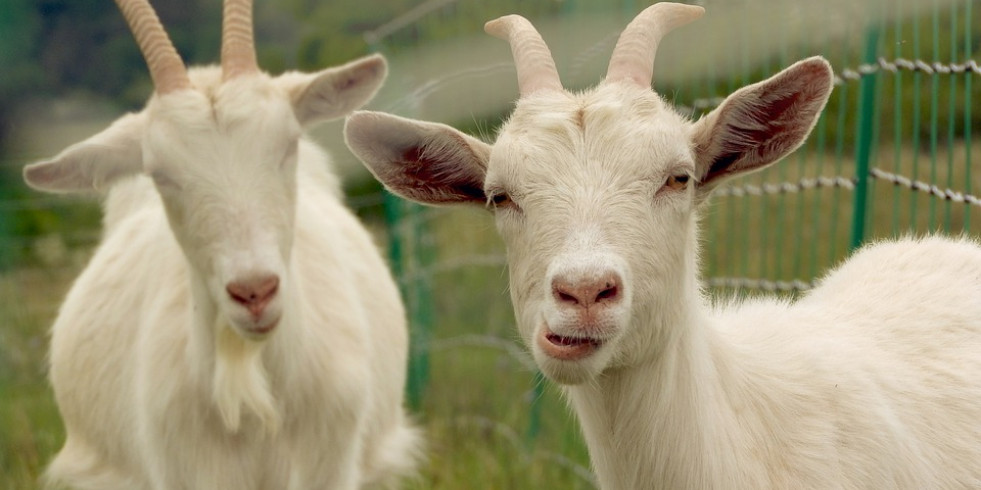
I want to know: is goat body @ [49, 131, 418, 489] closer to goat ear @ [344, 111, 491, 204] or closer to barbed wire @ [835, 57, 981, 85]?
goat ear @ [344, 111, 491, 204]

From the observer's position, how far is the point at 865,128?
450cm

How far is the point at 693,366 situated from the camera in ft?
10.6

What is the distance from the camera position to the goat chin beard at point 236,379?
466 centimetres

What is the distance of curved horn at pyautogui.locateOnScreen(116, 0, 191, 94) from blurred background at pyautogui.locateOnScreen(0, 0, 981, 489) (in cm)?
118

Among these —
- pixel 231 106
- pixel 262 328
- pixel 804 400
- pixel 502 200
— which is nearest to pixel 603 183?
pixel 502 200

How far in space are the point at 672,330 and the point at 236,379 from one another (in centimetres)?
209

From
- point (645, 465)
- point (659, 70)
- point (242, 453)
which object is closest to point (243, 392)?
point (242, 453)

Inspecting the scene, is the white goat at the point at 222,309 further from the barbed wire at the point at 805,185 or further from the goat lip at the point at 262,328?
the barbed wire at the point at 805,185

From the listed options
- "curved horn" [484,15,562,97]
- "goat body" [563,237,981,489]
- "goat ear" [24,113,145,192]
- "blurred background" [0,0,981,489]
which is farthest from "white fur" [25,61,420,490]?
"goat body" [563,237,981,489]

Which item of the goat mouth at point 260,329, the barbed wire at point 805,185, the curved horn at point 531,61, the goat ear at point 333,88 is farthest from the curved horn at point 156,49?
the barbed wire at point 805,185

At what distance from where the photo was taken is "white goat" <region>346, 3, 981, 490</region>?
2.93 m

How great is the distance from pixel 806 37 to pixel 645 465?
8.58ft

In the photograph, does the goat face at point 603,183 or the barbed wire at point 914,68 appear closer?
the goat face at point 603,183

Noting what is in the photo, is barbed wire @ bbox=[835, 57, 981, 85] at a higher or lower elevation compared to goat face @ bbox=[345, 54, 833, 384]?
higher
